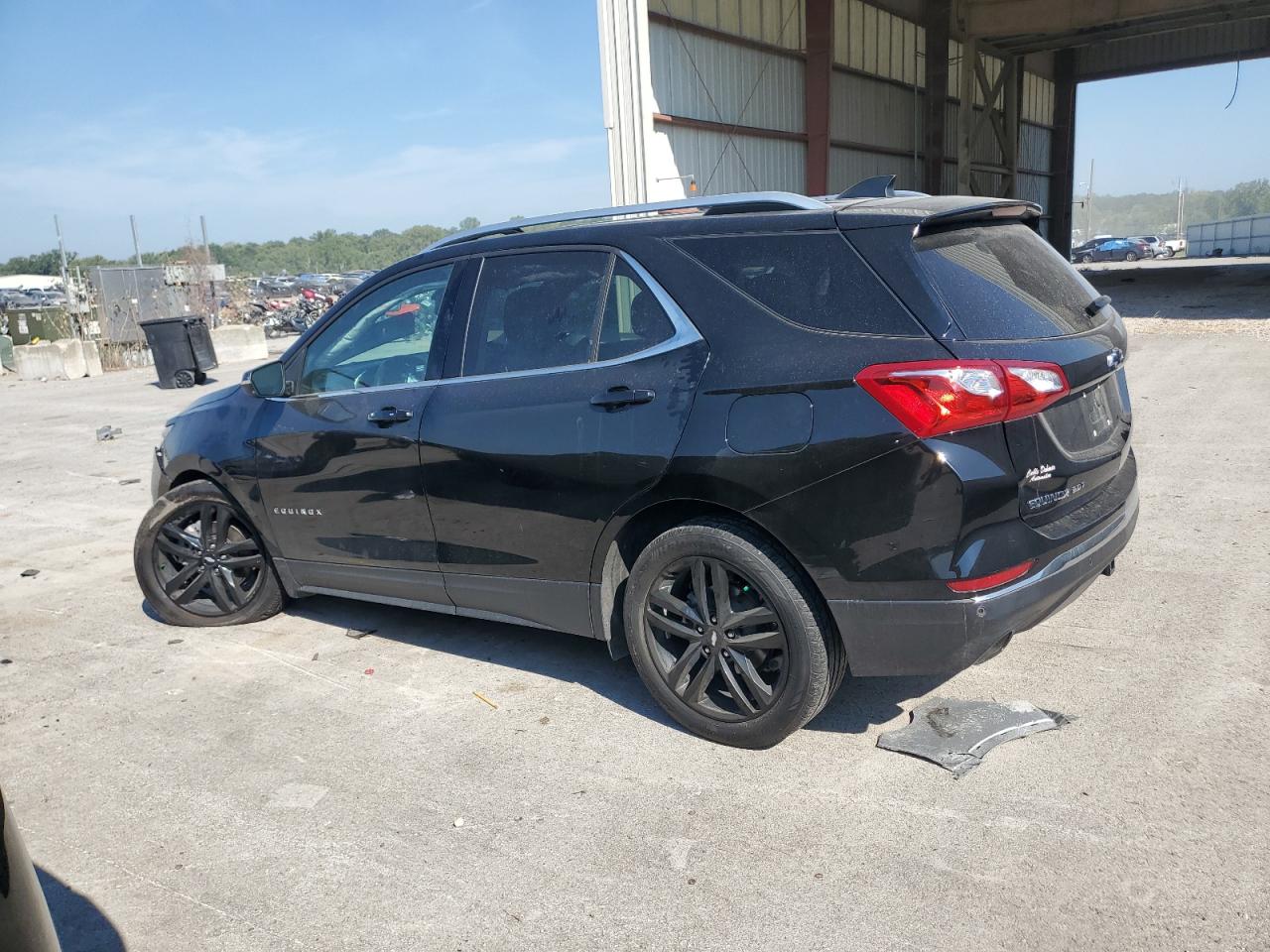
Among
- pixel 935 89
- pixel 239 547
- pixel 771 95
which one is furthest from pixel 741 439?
pixel 935 89

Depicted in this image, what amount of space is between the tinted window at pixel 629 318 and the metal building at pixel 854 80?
35.1 ft

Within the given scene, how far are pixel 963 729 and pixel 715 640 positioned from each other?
98 centimetres

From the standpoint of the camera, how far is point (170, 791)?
3.69 metres

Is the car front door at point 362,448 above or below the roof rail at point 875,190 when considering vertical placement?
below

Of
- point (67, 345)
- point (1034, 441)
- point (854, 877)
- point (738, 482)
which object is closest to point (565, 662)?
point (738, 482)

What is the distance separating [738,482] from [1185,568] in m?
3.09

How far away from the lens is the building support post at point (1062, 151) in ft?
118

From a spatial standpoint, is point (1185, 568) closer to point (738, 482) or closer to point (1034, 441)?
point (1034, 441)

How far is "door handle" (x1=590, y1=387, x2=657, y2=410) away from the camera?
12.1 ft

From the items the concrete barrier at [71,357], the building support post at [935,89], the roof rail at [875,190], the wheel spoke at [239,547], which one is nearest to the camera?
the roof rail at [875,190]

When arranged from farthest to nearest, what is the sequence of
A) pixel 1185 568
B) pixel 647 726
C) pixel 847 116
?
pixel 847 116
pixel 1185 568
pixel 647 726

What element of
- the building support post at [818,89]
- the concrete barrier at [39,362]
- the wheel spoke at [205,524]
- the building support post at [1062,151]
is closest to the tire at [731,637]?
the wheel spoke at [205,524]

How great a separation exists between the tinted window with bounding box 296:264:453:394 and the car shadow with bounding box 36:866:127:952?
2278 mm

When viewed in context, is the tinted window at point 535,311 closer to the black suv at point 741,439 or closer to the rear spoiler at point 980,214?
the black suv at point 741,439
